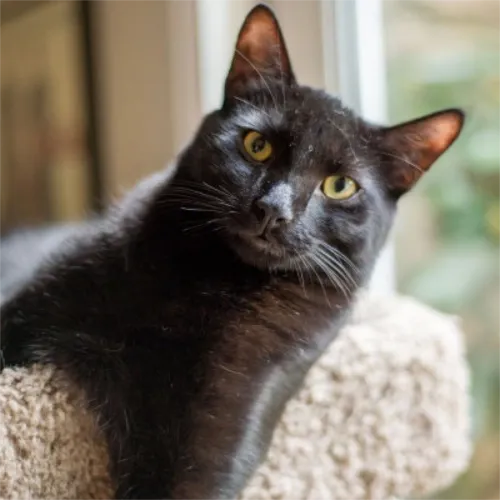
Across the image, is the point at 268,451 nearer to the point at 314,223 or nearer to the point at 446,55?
the point at 314,223

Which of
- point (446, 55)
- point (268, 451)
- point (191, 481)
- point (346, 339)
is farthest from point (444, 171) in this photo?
point (191, 481)

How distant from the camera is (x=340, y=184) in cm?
94

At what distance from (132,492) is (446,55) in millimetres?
907

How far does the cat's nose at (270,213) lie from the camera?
33.2 inches

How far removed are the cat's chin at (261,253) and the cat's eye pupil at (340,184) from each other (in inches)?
4.3

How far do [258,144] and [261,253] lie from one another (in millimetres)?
138

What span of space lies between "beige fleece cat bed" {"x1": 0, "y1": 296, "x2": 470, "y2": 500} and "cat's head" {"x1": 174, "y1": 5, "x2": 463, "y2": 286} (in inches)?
6.4

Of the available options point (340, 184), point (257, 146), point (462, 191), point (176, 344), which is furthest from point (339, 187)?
point (462, 191)

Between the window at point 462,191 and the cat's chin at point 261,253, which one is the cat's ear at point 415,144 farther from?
the window at point 462,191

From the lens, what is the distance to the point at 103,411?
87 centimetres

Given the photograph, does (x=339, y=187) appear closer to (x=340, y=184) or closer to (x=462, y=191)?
(x=340, y=184)

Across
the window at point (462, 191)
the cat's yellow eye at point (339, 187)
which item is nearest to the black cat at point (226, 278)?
the cat's yellow eye at point (339, 187)

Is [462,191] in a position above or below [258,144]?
below

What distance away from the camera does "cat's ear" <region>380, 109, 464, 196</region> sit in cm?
96
